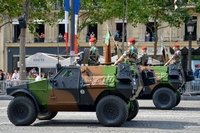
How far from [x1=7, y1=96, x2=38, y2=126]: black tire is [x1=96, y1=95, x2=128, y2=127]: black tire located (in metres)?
1.59

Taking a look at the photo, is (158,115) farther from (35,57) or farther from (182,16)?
(182,16)

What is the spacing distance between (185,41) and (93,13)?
30.6 ft

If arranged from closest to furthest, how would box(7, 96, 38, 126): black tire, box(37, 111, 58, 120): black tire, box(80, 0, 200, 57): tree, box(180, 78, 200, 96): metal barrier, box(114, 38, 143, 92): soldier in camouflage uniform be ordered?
box(7, 96, 38, 126): black tire
box(114, 38, 143, 92): soldier in camouflage uniform
box(37, 111, 58, 120): black tire
box(180, 78, 200, 96): metal barrier
box(80, 0, 200, 57): tree

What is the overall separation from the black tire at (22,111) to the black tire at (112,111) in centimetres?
159

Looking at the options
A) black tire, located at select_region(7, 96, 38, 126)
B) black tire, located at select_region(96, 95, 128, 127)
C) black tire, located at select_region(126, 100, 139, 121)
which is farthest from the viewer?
black tire, located at select_region(126, 100, 139, 121)

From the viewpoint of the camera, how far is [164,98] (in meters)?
20.5

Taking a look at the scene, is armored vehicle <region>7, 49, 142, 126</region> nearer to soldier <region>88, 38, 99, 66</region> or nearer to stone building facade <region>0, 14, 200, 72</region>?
soldier <region>88, 38, 99, 66</region>

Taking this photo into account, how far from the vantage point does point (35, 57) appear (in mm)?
33844

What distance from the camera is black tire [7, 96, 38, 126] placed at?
46.1ft

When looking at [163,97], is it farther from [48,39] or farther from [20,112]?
[48,39]

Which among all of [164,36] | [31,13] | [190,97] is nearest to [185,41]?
[164,36]

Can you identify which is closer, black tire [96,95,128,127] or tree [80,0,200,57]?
black tire [96,95,128,127]

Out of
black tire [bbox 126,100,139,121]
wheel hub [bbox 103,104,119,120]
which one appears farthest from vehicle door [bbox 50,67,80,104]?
black tire [bbox 126,100,139,121]

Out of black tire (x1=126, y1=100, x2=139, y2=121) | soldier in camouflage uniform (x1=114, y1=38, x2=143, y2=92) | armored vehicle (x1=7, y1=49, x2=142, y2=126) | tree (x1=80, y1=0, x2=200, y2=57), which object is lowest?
black tire (x1=126, y1=100, x2=139, y2=121)
